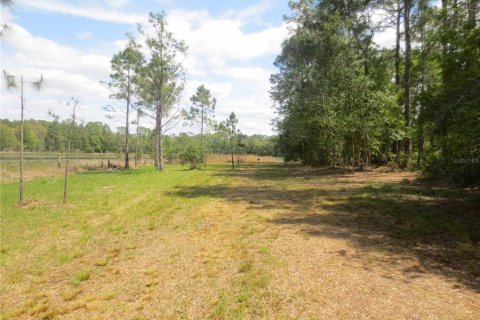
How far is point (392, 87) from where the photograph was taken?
22.3 metres

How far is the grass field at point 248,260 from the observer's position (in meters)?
4.52

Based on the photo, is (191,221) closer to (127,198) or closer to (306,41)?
(127,198)

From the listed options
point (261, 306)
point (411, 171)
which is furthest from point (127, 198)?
point (411, 171)

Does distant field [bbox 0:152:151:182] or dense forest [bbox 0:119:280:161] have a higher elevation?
dense forest [bbox 0:119:280:161]

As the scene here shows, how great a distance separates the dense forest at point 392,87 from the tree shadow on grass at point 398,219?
3.55ft

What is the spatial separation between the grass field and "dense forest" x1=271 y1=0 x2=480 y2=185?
2.35 meters

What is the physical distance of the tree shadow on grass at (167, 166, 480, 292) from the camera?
584cm

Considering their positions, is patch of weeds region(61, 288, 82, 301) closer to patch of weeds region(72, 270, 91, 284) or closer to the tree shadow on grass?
patch of weeds region(72, 270, 91, 284)

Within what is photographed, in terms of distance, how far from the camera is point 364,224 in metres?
8.44

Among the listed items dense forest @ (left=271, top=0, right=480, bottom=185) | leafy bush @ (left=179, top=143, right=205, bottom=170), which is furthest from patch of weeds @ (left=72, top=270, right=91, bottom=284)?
leafy bush @ (left=179, top=143, right=205, bottom=170)

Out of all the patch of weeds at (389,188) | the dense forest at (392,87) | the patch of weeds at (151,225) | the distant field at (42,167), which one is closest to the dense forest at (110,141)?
the distant field at (42,167)

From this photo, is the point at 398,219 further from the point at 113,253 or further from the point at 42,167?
the point at 42,167

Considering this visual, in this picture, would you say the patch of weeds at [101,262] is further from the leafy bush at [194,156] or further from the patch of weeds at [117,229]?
the leafy bush at [194,156]

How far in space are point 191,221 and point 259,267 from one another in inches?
166
